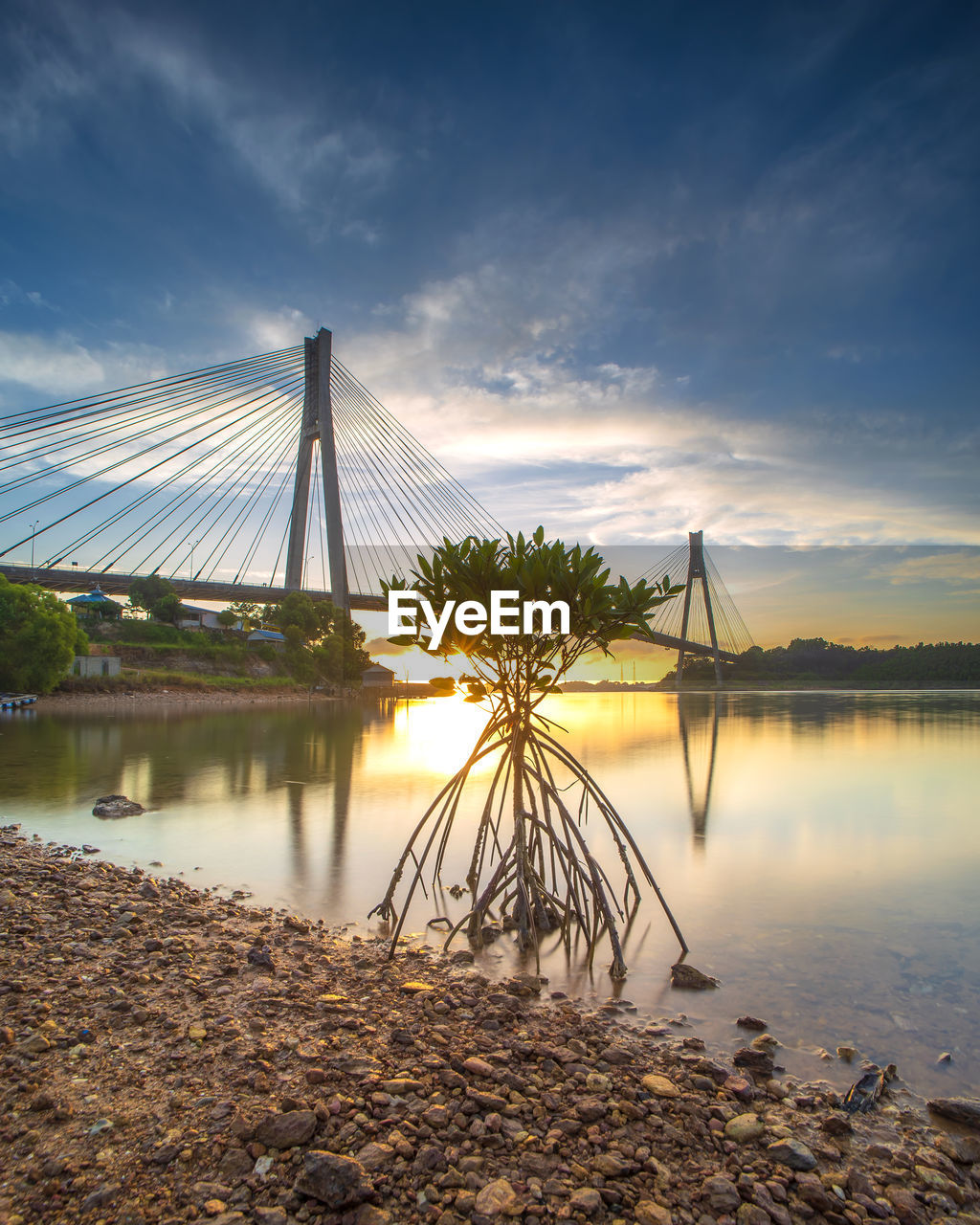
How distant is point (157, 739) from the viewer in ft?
69.3

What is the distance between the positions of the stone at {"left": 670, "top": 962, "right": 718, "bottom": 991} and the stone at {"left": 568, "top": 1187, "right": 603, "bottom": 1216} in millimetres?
2475

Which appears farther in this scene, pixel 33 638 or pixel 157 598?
pixel 157 598

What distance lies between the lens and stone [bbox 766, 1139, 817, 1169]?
2588 mm

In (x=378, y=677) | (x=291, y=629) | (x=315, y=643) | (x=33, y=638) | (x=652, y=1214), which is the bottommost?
(x=378, y=677)

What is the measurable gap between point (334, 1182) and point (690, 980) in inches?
121

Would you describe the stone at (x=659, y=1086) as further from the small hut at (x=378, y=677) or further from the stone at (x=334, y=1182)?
→ the small hut at (x=378, y=677)

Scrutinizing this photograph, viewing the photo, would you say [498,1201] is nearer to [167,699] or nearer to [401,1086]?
[401,1086]

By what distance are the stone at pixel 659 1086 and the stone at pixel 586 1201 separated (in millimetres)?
776

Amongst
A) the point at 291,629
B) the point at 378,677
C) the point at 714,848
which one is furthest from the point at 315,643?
the point at 714,848

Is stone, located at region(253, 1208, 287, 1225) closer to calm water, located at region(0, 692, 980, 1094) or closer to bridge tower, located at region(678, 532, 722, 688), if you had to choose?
calm water, located at region(0, 692, 980, 1094)

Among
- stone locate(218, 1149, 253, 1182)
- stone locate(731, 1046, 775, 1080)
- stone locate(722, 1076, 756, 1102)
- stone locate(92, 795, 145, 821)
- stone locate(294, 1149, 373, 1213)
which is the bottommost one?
stone locate(92, 795, 145, 821)

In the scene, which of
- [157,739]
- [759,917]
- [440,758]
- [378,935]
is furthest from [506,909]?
[157,739]

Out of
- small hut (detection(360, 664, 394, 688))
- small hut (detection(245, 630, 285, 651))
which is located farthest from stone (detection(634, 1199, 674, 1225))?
small hut (detection(360, 664, 394, 688))

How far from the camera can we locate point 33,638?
109 ft
